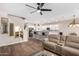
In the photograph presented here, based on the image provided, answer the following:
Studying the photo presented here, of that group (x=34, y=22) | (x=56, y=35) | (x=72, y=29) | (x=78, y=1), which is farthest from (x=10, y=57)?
(x=78, y=1)

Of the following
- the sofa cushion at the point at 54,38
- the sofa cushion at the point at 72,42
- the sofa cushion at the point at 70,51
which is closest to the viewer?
the sofa cushion at the point at 70,51

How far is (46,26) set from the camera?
8.27 feet

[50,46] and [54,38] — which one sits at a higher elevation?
[54,38]

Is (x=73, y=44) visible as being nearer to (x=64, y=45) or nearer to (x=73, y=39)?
(x=73, y=39)

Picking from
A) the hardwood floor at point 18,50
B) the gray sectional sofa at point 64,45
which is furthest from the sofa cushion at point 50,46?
the hardwood floor at point 18,50

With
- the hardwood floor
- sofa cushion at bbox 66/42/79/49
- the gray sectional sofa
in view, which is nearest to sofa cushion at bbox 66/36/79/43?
the gray sectional sofa

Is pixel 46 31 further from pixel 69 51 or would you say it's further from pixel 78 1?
pixel 78 1

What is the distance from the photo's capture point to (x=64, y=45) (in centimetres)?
258

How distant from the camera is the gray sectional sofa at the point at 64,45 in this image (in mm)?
2251

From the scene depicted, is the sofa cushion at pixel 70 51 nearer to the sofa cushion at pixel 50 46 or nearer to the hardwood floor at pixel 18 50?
the sofa cushion at pixel 50 46

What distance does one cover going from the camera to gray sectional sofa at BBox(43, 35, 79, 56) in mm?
2251

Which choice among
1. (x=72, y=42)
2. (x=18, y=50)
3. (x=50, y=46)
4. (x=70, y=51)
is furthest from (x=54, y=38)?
(x=18, y=50)

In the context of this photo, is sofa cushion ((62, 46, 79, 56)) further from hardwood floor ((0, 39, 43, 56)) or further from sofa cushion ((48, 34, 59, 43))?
hardwood floor ((0, 39, 43, 56))

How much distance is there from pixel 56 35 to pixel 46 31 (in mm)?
590
